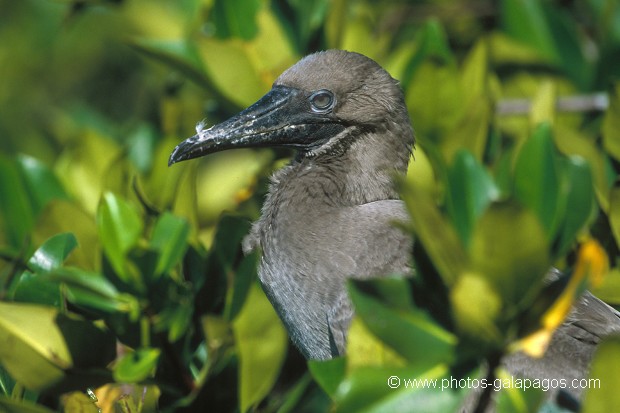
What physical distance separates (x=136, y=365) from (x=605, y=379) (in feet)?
3.99

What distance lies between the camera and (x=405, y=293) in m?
1.99

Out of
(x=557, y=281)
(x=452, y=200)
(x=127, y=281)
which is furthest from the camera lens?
(x=127, y=281)

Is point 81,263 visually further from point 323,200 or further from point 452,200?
point 452,200

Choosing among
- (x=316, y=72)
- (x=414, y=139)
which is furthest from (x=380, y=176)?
(x=316, y=72)

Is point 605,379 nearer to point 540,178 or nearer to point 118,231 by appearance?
point 540,178

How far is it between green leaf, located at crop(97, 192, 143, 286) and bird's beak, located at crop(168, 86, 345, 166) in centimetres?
22

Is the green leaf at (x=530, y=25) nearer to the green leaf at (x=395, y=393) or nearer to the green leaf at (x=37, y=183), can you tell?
the green leaf at (x=37, y=183)

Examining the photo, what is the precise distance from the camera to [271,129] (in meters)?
3.15

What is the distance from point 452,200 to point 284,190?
71 cm

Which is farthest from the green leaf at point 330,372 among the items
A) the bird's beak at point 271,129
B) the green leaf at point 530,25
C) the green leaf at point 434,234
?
the green leaf at point 530,25

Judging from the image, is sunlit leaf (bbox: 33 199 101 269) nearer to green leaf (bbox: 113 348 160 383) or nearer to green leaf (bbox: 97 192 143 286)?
green leaf (bbox: 97 192 143 286)

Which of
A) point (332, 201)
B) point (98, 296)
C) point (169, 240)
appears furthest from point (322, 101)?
point (98, 296)

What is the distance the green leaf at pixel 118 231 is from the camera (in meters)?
2.80

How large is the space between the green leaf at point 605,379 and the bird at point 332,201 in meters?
0.66
